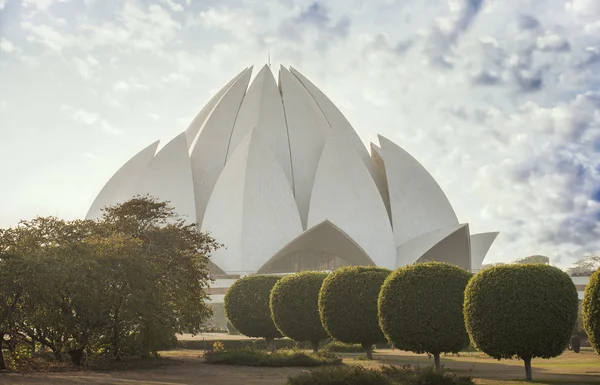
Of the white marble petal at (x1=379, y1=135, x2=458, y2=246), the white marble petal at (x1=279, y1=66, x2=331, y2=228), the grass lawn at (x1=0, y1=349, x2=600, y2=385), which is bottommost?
the grass lawn at (x1=0, y1=349, x2=600, y2=385)

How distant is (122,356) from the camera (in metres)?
15.9

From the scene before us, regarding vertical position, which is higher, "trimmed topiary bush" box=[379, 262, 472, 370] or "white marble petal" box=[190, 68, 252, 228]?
"white marble petal" box=[190, 68, 252, 228]

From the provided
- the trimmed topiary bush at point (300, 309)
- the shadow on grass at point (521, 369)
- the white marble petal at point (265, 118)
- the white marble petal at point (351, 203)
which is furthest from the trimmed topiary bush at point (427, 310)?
the white marble petal at point (265, 118)

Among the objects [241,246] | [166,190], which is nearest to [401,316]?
[241,246]

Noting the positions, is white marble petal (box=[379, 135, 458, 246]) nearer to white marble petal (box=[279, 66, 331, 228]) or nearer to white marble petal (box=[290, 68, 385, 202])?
white marble petal (box=[290, 68, 385, 202])

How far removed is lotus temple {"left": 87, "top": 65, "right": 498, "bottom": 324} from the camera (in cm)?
3591

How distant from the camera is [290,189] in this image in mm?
36750

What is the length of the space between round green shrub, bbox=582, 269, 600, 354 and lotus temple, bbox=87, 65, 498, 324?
22.5m

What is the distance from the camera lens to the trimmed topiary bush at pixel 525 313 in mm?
12570

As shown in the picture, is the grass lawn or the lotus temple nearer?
the grass lawn

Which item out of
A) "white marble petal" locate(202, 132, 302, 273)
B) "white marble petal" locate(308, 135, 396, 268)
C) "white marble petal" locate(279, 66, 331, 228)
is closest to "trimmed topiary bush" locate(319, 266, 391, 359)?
"white marble petal" locate(202, 132, 302, 273)

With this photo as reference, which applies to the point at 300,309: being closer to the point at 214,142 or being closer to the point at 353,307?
the point at 353,307

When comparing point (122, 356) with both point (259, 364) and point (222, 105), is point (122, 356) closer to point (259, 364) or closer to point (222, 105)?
point (259, 364)

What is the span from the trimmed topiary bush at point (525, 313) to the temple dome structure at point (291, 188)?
73.7ft
